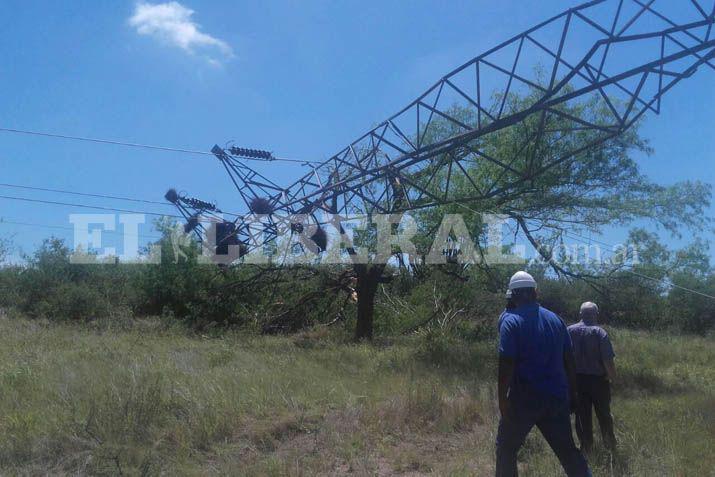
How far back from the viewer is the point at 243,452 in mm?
5859

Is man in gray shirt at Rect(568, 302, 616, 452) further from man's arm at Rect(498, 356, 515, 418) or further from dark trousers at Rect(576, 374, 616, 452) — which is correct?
man's arm at Rect(498, 356, 515, 418)

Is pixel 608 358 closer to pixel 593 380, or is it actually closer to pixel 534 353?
pixel 593 380

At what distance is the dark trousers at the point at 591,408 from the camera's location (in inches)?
232

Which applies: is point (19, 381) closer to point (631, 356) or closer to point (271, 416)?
point (271, 416)

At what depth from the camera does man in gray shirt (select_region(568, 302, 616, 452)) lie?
19.2 ft

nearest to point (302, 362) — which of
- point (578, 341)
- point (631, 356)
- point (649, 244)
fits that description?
point (578, 341)

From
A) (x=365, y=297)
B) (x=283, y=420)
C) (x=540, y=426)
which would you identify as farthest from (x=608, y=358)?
(x=365, y=297)

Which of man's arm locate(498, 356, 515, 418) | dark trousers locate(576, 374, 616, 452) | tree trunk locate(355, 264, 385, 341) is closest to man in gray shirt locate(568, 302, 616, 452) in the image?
dark trousers locate(576, 374, 616, 452)

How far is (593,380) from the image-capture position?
5945mm

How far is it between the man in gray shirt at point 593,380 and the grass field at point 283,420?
11.0 inches

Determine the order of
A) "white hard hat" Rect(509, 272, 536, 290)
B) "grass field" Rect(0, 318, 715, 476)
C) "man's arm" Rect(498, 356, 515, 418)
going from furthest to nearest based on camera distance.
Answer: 1. "grass field" Rect(0, 318, 715, 476)
2. "white hard hat" Rect(509, 272, 536, 290)
3. "man's arm" Rect(498, 356, 515, 418)

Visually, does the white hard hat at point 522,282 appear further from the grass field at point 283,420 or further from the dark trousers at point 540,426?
the grass field at point 283,420

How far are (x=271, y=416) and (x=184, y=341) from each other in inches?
342

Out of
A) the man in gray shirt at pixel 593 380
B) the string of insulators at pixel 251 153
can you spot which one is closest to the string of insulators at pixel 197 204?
the string of insulators at pixel 251 153
